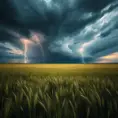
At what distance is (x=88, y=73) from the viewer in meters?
1.02

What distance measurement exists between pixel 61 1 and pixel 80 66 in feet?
1.45

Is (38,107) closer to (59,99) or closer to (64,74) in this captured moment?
(59,99)

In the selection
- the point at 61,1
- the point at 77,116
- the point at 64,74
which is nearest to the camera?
the point at 77,116

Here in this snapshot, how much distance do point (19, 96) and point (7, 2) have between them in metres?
0.81

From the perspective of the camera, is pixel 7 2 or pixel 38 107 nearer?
pixel 38 107

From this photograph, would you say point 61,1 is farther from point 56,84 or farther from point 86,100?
point 86,100

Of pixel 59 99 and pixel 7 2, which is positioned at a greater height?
pixel 7 2

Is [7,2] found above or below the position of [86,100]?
above

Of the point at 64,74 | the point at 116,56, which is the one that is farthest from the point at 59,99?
the point at 116,56

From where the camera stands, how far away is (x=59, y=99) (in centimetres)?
59

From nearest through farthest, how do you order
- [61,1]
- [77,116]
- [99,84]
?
[77,116] < [99,84] < [61,1]

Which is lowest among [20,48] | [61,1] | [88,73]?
[88,73]

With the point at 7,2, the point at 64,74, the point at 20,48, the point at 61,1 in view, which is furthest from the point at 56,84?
the point at 7,2

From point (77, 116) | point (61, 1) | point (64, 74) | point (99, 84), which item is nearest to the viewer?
point (77, 116)
